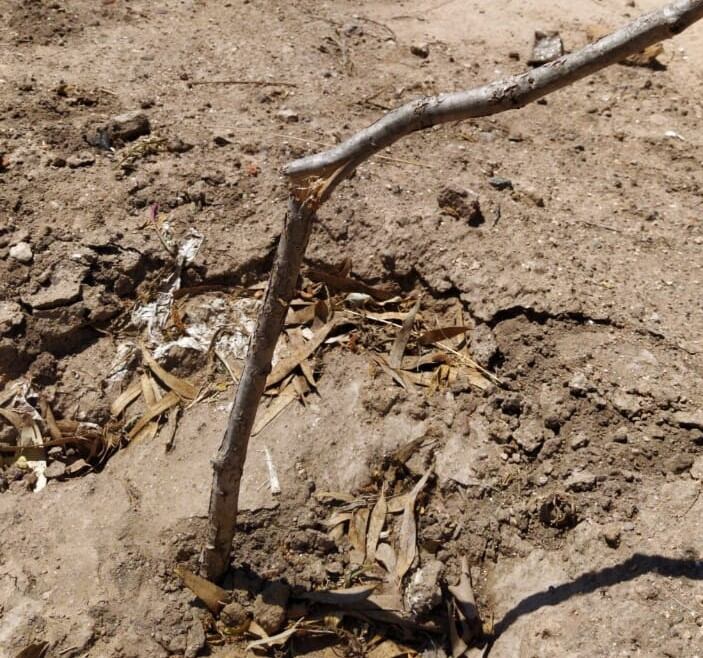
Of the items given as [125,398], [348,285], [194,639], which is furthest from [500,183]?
[194,639]

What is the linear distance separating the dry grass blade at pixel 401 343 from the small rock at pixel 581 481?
94 cm

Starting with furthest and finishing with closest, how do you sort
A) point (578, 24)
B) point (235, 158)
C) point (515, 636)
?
point (578, 24)
point (235, 158)
point (515, 636)

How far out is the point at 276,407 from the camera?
11.9ft

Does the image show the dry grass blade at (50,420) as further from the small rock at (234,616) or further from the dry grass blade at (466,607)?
the dry grass blade at (466,607)

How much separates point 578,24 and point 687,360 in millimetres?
3467

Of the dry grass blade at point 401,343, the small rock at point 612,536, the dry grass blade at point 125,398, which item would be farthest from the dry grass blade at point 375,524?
the dry grass blade at point 125,398

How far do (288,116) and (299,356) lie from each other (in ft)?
5.31

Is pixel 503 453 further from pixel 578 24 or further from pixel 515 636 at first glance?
pixel 578 24

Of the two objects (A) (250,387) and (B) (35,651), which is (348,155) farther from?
(B) (35,651)

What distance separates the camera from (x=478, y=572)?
3.09 meters

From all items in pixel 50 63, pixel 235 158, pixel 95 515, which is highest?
pixel 50 63

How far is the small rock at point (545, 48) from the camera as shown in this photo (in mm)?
5430

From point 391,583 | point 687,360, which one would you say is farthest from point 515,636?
point 687,360

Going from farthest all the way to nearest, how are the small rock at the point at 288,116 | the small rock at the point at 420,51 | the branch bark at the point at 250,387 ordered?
the small rock at the point at 420,51 < the small rock at the point at 288,116 < the branch bark at the point at 250,387
